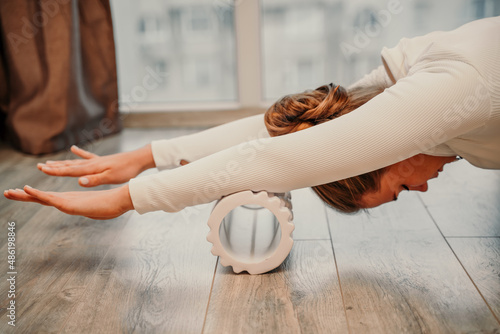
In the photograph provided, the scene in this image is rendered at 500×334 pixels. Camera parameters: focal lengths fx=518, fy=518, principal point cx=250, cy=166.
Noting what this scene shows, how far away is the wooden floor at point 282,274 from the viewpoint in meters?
0.93

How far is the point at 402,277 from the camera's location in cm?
105

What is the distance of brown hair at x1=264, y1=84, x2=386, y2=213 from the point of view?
1.04 meters

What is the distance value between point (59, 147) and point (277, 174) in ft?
3.94

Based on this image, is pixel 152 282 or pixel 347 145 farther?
pixel 152 282

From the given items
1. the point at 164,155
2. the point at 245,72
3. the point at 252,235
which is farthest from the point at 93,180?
the point at 245,72

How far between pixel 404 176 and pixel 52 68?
1.34 meters

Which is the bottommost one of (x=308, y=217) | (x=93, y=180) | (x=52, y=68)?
(x=308, y=217)

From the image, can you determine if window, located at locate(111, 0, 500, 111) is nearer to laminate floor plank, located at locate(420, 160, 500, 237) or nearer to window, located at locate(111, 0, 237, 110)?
window, located at locate(111, 0, 237, 110)

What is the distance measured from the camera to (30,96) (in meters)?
1.90

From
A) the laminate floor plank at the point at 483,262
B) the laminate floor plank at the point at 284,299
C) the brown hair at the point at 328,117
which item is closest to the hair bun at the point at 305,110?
the brown hair at the point at 328,117

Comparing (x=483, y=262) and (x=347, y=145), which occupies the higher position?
(x=347, y=145)

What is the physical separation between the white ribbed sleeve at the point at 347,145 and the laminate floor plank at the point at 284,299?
7.3 inches

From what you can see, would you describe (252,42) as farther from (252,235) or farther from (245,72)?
(252,235)

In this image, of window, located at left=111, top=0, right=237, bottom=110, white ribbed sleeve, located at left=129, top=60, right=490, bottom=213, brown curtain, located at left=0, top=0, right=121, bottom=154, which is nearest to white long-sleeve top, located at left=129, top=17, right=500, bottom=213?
white ribbed sleeve, located at left=129, top=60, right=490, bottom=213
